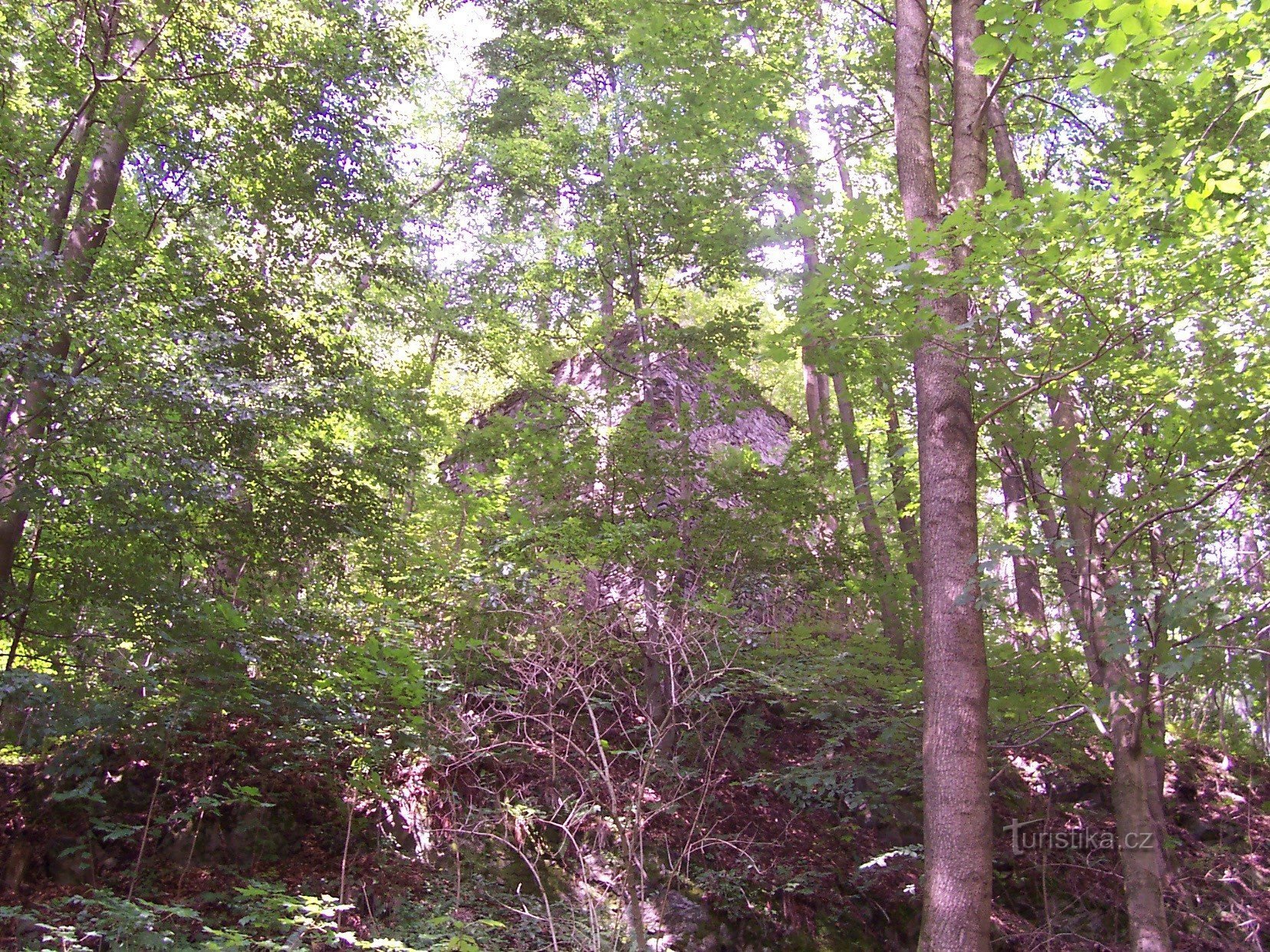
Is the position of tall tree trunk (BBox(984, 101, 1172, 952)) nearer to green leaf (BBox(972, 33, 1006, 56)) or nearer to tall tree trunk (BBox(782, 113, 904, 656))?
green leaf (BBox(972, 33, 1006, 56))

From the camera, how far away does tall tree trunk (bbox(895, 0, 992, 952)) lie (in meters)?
3.50

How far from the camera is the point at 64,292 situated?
552cm

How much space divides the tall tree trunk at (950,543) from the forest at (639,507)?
0.03 meters

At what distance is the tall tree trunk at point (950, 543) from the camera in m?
3.50

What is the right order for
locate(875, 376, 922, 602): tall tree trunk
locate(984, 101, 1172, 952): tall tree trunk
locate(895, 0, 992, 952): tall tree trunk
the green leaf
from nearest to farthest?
locate(895, 0, 992, 952): tall tree trunk
the green leaf
locate(984, 101, 1172, 952): tall tree trunk
locate(875, 376, 922, 602): tall tree trunk

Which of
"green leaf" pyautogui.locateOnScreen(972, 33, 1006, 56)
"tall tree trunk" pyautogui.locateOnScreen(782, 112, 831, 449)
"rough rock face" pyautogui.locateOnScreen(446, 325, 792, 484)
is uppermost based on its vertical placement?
"tall tree trunk" pyautogui.locateOnScreen(782, 112, 831, 449)

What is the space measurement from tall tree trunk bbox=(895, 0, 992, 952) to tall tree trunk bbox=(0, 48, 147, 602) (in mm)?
5156

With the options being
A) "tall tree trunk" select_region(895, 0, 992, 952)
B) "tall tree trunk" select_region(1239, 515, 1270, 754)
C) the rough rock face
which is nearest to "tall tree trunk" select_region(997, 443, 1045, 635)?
"tall tree trunk" select_region(1239, 515, 1270, 754)

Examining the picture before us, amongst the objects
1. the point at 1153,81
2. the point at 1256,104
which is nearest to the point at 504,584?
→ the point at 1256,104

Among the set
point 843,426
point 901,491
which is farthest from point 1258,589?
point 901,491

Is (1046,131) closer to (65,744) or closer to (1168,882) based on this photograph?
(1168,882)

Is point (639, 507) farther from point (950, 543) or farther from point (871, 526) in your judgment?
point (950, 543)

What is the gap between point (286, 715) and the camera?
5.69 m

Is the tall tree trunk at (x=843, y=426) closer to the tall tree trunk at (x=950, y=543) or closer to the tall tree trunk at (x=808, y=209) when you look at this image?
the tall tree trunk at (x=808, y=209)
